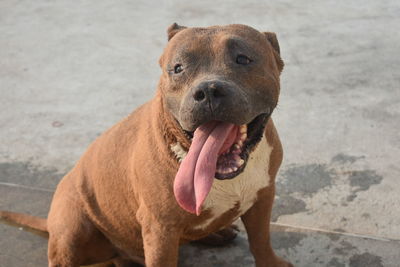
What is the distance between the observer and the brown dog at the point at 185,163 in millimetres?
2756

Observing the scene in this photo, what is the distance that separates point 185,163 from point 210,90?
37 centimetres

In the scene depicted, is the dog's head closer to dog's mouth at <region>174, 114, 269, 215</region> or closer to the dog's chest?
dog's mouth at <region>174, 114, 269, 215</region>

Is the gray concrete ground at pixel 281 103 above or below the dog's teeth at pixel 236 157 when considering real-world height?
below

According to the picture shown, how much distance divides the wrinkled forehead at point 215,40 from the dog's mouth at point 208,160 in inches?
13.7

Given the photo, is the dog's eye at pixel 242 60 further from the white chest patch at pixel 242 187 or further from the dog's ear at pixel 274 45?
the white chest patch at pixel 242 187

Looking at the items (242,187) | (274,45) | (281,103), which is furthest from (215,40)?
(281,103)

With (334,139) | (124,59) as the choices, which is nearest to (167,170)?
(334,139)

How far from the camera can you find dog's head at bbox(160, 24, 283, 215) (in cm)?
268

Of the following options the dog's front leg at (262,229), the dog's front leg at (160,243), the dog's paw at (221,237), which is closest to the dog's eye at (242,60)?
the dog's front leg at (262,229)

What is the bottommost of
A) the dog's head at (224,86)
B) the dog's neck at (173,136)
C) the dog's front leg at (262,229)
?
the dog's front leg at (262,229)

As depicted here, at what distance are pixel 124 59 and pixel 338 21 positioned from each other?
87.5 inches

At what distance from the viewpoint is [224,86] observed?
8.75 feet

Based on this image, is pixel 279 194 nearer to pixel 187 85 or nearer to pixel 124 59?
pixel 187 85

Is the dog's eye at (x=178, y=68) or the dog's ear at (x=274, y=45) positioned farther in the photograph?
the dog's ear at (x=274, y=45)
